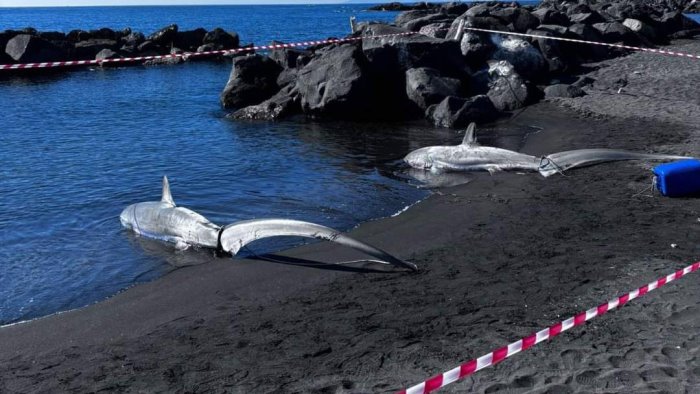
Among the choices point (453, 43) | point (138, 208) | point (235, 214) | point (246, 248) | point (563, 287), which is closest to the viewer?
point (563, 287)

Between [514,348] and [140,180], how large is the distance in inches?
482

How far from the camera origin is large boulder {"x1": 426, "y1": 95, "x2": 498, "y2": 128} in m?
20.8

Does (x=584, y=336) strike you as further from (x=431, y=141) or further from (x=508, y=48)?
(x=508, y=48)

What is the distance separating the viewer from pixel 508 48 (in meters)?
25.7

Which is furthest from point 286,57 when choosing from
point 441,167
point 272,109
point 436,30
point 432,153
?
point 441,167

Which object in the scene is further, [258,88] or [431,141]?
[258,88]

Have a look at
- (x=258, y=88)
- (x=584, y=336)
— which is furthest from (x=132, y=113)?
(x=584, y=336)

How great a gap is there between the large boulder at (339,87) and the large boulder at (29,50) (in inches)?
905

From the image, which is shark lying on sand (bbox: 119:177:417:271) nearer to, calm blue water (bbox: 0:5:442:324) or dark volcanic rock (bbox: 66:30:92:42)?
calm blue water (bbox: 0:5:442:324)

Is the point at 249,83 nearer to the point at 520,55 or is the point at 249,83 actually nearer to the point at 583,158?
the point at 520,55

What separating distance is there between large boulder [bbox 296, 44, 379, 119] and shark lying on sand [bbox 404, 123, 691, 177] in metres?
5.93

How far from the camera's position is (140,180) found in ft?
54.0

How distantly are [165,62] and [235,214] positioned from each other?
35.2 m

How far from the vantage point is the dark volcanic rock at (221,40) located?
166 ft
